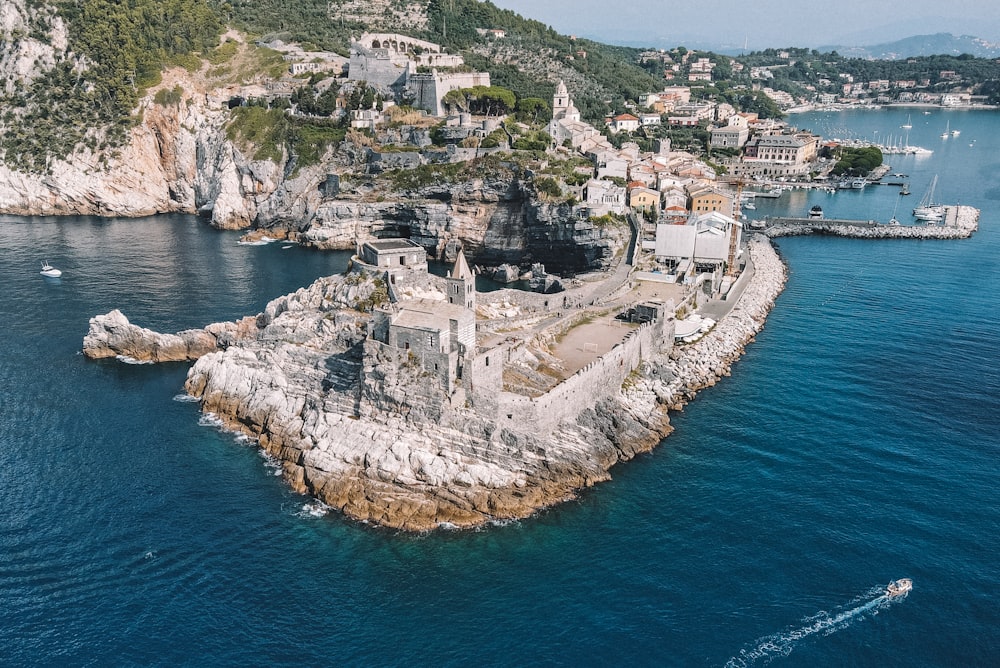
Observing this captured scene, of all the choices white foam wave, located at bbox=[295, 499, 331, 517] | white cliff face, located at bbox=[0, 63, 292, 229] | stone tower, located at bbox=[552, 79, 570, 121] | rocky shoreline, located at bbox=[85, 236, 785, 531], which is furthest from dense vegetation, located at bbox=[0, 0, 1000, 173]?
white foam wave, located at bbox=[295, 499, 331, 517]

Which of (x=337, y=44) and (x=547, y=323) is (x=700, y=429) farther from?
(x=337, y=44)

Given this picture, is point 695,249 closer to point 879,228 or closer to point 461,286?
point 461,286

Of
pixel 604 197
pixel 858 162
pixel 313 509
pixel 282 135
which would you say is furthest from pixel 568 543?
pixel 858 162

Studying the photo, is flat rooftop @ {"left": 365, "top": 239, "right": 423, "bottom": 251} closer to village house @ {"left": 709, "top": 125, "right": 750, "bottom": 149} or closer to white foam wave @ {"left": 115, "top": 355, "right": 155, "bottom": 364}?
white foam wave @ {"left": 115, "top": 355, "right": 155, "bottom": 364}

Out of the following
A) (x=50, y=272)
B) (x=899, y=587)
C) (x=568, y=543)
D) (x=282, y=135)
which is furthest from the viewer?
(x=282, y=135)

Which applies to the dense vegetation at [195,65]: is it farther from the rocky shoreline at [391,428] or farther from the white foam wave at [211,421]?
the white foam wave at [211,421]

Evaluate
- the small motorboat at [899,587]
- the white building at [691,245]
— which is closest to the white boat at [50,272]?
the white building at [691,245]

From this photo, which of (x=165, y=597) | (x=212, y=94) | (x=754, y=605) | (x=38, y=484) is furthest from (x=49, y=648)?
(x=212, y=94)
